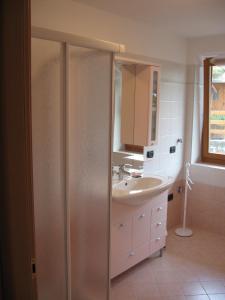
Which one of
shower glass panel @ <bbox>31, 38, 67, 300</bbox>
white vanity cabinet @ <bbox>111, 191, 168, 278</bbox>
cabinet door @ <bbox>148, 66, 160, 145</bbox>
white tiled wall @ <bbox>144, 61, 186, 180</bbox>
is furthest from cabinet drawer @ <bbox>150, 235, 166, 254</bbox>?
shower glass panel @ <bbox>31, 38, 67, 300</bbox>

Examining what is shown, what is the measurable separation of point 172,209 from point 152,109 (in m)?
1.45

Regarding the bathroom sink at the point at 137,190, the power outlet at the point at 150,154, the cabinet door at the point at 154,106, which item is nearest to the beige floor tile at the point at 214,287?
the bathroom sink at the point at 137,190

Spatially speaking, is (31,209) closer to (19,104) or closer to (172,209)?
(19,104)

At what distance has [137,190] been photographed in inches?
108

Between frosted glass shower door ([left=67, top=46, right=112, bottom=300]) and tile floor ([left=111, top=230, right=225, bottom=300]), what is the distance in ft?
3.00

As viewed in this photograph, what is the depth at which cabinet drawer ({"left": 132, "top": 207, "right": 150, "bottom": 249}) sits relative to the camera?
2877 millimetres

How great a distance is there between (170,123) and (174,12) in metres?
1.35

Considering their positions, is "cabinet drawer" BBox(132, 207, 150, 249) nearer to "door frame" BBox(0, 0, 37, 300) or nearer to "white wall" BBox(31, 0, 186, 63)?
"white wall" BBox(31, 0, 186, 63)

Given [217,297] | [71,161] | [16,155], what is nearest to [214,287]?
[217,297]

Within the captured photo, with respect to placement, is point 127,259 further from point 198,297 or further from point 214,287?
point 214,287

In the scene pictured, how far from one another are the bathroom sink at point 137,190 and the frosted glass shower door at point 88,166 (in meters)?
0.65

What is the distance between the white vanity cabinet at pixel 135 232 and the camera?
2.68 m

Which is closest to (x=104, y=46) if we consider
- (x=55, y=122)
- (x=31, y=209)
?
(x=55, y=122)

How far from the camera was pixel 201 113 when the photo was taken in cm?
407
